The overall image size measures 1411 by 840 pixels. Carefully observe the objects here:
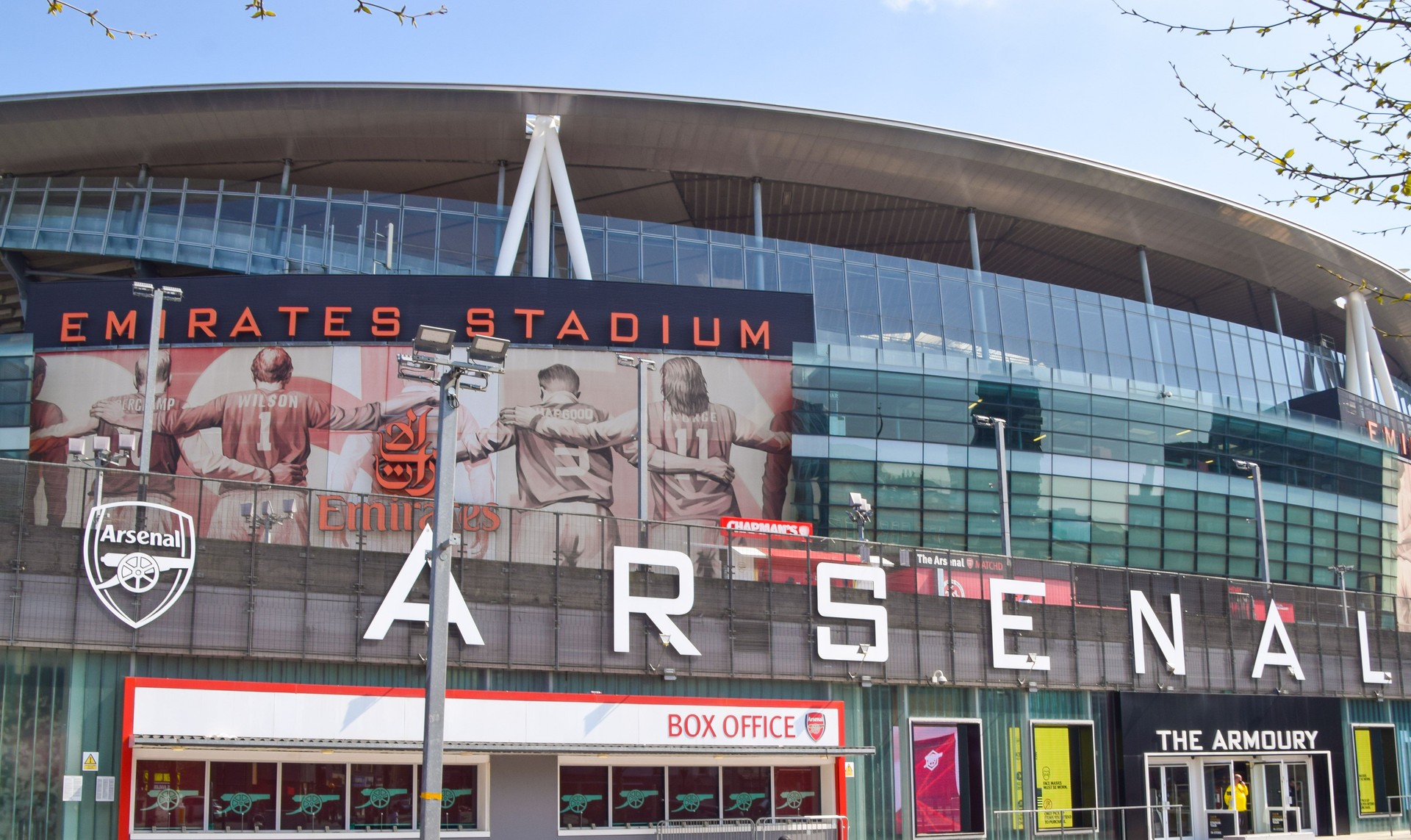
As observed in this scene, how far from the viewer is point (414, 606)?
2558 cm

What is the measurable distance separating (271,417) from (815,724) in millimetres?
28442

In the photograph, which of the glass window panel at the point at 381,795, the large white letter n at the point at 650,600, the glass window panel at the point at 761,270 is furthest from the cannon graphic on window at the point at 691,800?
the glass window panel at the point at 761,270

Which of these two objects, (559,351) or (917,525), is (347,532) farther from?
(917,525)

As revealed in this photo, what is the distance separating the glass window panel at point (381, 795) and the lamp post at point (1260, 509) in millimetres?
34818

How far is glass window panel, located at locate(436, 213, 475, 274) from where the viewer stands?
180 ft

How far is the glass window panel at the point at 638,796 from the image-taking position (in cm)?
2761

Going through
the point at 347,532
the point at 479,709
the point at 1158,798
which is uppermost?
the point at 347,532

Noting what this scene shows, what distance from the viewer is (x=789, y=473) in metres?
53.8

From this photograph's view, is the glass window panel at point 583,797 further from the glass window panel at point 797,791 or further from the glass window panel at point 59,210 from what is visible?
the glass window panel at point 59,210

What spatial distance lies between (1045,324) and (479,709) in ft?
136

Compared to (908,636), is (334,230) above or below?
above

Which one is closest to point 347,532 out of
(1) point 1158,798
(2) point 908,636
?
(2) point 908,636

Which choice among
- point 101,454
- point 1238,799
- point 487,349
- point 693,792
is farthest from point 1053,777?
point 101,454

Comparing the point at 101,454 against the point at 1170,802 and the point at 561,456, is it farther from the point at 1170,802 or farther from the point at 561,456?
the point at 1170,802
